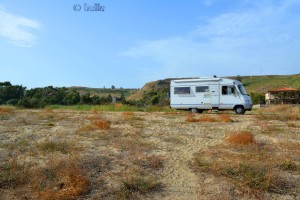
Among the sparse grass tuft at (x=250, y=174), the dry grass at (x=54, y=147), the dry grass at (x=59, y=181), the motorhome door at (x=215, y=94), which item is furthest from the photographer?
the motorhome door at (x=215, y=94)

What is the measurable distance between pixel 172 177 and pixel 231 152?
2758 millimetres

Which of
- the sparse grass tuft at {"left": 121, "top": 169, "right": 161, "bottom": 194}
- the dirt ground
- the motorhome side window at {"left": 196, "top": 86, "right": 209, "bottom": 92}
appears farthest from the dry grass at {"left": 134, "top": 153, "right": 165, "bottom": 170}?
the motorhome side window at {"left": 196, "top": 86, "right": 209, "bottom": 92}

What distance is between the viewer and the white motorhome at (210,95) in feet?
78.2

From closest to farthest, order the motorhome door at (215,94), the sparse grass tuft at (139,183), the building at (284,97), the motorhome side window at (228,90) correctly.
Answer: the sparse grass tuft at (139,183) → the motorhome side window at (228,90) → the motorhome door at (215,94) → the building at (284,97)

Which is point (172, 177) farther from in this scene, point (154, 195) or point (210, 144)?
point (210, 144)

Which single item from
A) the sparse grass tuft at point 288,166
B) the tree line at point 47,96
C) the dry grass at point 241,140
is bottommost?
the sparse grass tuft at point 288,166

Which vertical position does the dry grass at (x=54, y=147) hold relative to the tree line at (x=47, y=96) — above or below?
below

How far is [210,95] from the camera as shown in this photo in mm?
24422

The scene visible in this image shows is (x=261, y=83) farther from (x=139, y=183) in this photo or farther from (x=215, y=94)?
(x=139, y=183)

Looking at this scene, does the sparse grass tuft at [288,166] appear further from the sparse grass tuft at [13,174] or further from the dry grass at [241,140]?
the sparse grass tuft at [13,174]

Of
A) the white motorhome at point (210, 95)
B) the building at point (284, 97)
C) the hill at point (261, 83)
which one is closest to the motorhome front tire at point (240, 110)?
the white motorhome at point (210, 95)

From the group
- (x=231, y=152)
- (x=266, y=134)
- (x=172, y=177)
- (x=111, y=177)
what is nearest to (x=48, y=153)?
(x=111, y=177)

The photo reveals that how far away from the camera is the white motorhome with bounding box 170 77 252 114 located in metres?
23.8

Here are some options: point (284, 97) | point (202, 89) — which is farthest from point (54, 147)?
point (284, 97)
